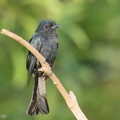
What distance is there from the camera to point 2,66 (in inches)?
268

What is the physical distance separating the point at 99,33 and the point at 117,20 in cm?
28

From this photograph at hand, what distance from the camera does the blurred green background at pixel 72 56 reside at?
6.39 meters

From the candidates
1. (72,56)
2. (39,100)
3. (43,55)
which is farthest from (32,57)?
(72,56)

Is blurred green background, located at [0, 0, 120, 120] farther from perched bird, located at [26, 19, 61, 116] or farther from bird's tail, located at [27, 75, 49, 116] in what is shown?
bird's tail, located at [27, 75, 49, 116]

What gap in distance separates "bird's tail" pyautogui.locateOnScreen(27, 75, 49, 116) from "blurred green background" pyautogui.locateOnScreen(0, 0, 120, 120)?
1.31m

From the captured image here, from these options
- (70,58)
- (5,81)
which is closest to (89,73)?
(70,58)

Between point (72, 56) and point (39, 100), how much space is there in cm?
206

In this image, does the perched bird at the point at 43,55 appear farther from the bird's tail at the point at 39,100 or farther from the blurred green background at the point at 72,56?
the blurred green background at the point at 72,56

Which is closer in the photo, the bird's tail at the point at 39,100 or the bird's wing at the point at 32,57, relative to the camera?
the bird's tail at the point at 39,100

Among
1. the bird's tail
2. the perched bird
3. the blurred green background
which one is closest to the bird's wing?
the perched bird

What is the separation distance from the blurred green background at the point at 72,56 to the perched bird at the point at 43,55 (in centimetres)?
105

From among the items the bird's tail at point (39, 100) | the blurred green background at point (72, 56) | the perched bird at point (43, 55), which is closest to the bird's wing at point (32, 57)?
the perched bird at point (43, 55)

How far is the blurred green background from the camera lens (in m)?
6.39

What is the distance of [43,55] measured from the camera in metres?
5.10
